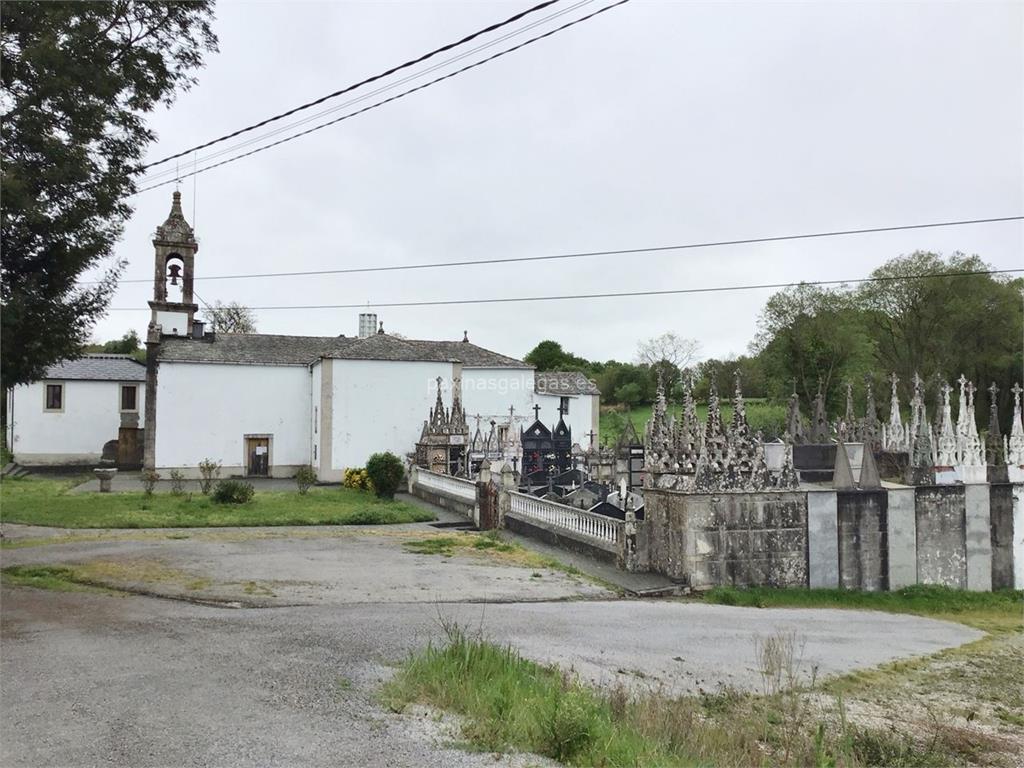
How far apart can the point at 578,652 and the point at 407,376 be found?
25470 millimetres

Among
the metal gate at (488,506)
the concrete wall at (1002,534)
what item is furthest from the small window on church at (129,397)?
the concrete wall at (1002,534)

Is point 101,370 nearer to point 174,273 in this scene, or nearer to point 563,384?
point 174,273

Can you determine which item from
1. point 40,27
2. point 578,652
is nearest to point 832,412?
point 578,652

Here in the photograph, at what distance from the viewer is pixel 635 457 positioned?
66.0 ft

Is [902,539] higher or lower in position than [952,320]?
lower

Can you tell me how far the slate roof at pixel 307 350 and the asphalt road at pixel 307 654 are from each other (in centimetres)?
1975

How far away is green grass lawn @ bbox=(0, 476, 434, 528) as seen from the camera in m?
18.2

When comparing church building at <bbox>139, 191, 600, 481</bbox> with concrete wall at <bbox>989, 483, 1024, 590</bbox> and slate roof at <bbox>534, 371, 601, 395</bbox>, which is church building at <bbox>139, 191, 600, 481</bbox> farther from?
concrete wall at <bbox>989, 483, 1024, 590</bbox>

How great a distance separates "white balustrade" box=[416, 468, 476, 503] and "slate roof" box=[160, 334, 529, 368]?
26.6ft

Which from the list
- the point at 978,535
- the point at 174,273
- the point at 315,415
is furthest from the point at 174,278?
the point at 978,535

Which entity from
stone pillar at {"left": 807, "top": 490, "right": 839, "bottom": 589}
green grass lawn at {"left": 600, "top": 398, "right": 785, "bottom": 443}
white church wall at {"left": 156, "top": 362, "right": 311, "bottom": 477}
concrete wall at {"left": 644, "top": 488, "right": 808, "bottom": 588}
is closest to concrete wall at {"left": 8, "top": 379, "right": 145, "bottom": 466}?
white church wall at {"left": 156, "top": 362, "right": 311, "bottom": 477}

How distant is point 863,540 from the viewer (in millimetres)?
13016

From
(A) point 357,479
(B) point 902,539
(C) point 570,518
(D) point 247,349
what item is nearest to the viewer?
(B) point 902,539

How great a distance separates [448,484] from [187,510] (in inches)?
305
